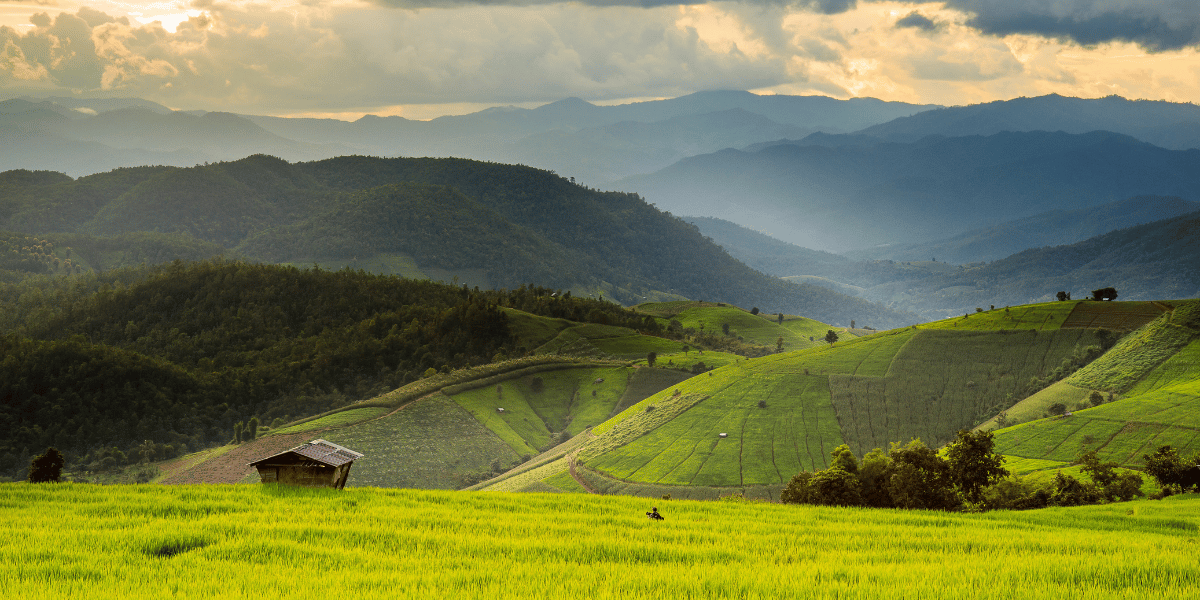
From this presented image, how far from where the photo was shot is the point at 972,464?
55.0 m

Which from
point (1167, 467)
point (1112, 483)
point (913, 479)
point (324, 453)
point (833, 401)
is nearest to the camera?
point (324, 453)

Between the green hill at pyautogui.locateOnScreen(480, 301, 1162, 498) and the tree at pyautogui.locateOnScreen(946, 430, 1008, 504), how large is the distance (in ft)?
183

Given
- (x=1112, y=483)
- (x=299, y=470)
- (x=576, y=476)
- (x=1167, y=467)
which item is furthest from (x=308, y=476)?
(x=576, y=476)

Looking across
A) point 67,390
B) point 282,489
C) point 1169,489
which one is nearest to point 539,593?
point 282,489

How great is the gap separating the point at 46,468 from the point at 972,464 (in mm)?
55364

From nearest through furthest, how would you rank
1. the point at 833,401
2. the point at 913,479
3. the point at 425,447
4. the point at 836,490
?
the point at 836,490 < the point at 913,479 < the point at 833,401 < the point at 425,447

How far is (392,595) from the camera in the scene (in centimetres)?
1866

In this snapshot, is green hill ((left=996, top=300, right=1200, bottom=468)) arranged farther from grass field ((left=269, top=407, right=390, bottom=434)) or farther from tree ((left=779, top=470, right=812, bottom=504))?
grass field ((left=269, top=407, right=390, bottom=434))

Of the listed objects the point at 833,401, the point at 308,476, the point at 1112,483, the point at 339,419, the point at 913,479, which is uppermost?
the point at 833,401

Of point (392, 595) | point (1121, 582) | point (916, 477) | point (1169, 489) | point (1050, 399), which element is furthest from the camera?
point (1050, 399)

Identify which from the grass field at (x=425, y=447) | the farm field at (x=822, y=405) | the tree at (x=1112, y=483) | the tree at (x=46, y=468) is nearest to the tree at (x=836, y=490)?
the tree at (x=1112, y=483)

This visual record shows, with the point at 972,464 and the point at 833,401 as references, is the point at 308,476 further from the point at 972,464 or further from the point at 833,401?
the point at 833,401

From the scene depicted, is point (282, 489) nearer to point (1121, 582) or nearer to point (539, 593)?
point (539, 593)

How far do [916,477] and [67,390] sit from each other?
188 meters
